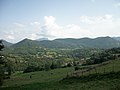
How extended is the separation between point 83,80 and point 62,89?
822cm

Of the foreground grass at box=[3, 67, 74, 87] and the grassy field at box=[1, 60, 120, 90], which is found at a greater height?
the grassy field at box=[1, 60, 120, 90]

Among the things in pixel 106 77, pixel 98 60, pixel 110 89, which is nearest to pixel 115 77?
pixel 106 77

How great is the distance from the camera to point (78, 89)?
109ft

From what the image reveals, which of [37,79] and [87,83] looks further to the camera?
[37,79]

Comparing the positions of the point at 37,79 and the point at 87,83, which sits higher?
the point at 87,83

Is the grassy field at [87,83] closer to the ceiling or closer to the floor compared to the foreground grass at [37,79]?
closer to the ceiling

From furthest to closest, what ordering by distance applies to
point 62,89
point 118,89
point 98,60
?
point 98,60
point 62,89
point 118,89

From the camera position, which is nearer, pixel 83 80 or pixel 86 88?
pixel 86 88

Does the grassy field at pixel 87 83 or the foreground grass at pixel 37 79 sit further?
the foreground grass at pixel 37 79

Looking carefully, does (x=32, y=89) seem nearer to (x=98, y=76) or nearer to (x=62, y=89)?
(x=62, y=89)

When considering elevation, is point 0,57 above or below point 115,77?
above

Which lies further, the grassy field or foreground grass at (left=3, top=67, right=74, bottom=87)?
foreground grass at (left=3, top=67, right=74, bottom=87)

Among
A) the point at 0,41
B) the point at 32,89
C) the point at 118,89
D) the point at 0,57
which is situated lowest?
the point at 32,89

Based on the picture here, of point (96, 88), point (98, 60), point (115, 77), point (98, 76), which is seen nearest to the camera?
point (96, 88)
